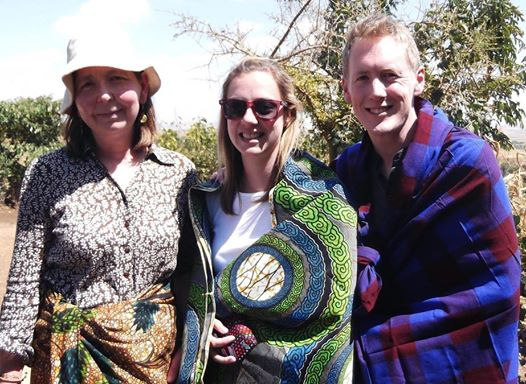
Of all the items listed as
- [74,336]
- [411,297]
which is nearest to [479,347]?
[411,297]

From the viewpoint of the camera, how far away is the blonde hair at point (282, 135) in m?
2.20

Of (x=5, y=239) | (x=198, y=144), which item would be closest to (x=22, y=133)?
(x=5, y=239)

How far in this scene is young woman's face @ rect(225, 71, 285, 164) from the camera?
215 cm

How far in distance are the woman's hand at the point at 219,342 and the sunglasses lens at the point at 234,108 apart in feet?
2.46

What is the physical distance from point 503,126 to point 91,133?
5.87m

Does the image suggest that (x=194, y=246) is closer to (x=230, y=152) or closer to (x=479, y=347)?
(x=230, y=152)

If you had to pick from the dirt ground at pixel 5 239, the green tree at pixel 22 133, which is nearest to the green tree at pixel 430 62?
the dirt ground at pixel 5 239

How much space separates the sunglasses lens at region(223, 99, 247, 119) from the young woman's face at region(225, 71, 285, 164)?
0.01 meters

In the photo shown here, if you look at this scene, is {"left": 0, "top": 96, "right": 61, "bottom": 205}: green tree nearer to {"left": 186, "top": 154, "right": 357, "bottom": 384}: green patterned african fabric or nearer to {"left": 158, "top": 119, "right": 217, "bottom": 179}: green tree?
{"left": 158, "top": 119, "right": 217, "bottom": 179}: green tree

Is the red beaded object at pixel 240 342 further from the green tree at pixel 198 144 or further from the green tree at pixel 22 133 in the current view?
the green tree at pixel 22 133

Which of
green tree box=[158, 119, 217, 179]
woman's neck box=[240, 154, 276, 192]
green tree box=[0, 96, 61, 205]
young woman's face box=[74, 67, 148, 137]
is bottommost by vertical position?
woman's neck box=[240, 154, 276, 192]

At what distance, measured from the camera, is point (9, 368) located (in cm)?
216

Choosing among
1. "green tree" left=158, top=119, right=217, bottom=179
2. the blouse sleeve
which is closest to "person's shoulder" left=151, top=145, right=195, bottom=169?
the blouse sleeve

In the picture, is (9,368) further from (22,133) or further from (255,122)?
(22,133)
